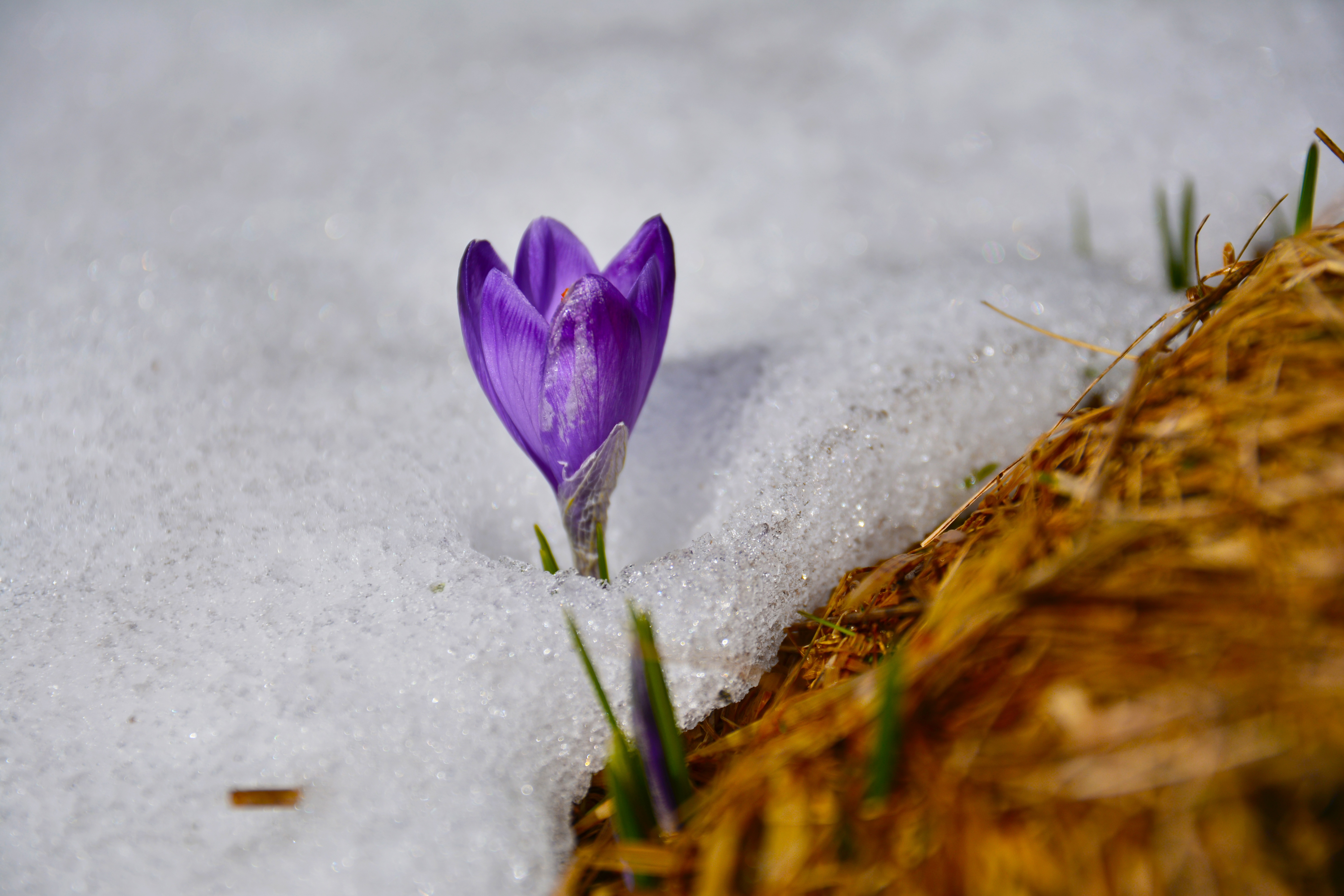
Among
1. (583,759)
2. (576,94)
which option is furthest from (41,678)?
(576,94)

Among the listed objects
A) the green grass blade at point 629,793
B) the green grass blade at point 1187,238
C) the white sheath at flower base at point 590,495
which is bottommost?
the green grass blade at point 629,793

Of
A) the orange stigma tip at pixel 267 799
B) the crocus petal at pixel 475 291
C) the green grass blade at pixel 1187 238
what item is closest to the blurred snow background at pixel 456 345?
the orange stigma tip at pixel 267 799

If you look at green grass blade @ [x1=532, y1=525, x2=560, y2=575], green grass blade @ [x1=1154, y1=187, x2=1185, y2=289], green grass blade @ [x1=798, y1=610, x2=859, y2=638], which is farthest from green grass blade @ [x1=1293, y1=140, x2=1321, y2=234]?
green grass blade @ [x1=532, y1=525, x2=560, y2=575]

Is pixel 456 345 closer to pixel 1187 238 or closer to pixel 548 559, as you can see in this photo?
pixel 548 559

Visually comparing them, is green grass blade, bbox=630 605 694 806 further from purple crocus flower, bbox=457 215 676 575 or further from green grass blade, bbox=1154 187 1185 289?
green grass blade, bbox=1154 187 1185 289

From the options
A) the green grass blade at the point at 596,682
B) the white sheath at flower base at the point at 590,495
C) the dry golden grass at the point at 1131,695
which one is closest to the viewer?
the dry golden grass at the point at 1131,695

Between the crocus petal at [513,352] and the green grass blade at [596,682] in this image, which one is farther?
the crocus petal at [513,352]

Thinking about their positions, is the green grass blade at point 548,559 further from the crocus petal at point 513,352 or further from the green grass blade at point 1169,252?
the green grass blade at point 1169,252
